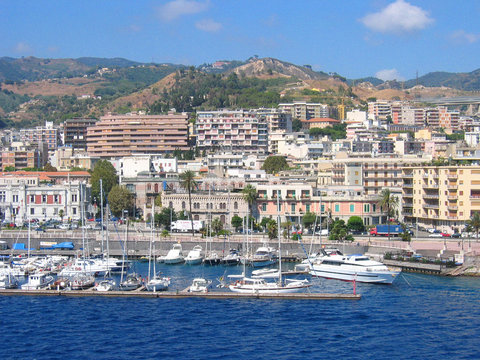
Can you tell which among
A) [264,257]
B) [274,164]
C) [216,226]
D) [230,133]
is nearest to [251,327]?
[264,257]

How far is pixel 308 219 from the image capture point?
89.5 meters

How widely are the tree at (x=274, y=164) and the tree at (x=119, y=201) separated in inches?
1166

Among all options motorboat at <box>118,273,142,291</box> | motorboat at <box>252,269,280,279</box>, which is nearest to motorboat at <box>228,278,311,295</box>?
motorboat at <box>252,269,280,279</box>

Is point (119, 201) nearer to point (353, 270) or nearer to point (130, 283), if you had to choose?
point (130, 283)

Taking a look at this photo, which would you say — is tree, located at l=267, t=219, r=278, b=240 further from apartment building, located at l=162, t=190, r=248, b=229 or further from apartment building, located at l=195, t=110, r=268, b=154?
apartment building, located at l=195, t=110, r=268, b=154

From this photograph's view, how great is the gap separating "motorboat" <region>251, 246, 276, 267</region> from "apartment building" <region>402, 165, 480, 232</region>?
64.9ft

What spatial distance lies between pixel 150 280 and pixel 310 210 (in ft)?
112

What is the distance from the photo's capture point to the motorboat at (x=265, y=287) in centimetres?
5975

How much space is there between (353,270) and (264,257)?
41.3 ft

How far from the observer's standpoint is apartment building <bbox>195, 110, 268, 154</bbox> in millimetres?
153750

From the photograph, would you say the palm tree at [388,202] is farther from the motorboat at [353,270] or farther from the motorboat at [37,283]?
the motorboat at [37,283]

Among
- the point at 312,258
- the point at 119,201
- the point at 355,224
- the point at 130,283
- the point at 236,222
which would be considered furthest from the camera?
the point at 119,201

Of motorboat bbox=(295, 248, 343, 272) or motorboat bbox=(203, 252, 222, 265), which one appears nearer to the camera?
motorboat bbox=(295, 248, 343, 272)

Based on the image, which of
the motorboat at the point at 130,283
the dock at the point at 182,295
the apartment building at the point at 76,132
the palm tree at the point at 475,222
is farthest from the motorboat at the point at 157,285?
the apartment building at the point at 76,132
